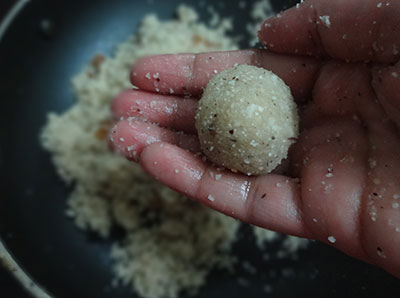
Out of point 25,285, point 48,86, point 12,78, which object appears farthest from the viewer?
point 48,86

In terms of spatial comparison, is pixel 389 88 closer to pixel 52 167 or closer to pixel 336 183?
pixel 336 183

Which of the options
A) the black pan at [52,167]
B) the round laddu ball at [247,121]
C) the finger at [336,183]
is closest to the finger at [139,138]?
the round laddu ball at [247,121]

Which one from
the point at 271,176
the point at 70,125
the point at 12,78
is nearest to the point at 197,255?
the point at 271,176

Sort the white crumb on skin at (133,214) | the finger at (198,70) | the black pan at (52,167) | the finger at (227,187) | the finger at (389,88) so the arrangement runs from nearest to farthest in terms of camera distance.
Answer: the finger at (389,88) < the finger at (227,187) < the finger at (198,70) < the black pan at (52,167) < the white crumb on skin at (133,214)

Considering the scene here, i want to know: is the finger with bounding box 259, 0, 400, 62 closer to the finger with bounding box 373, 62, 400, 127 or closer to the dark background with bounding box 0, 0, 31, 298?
the finger with bounding box 373, 62, 400, 127

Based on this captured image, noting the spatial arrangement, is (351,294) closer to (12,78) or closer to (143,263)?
(143,263)

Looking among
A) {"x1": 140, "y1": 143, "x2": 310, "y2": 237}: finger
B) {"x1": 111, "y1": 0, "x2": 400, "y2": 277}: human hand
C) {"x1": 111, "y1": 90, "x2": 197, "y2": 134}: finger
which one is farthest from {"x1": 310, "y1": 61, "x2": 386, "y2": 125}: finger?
{"x1": 111, "y1": 90, "x2": 197, "y2": 134}: finger

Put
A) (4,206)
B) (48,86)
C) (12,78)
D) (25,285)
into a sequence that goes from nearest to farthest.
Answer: (25,285) → (4,206) → (12,78) → (48,86)

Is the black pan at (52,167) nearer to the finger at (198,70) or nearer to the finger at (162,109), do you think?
the finger at (198,70)
